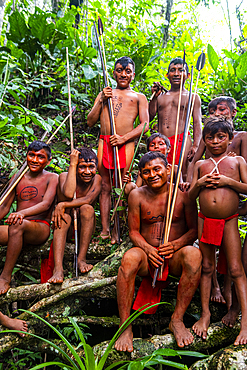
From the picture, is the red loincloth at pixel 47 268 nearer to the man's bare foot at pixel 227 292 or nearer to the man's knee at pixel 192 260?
the man's knee at pixel 192 260

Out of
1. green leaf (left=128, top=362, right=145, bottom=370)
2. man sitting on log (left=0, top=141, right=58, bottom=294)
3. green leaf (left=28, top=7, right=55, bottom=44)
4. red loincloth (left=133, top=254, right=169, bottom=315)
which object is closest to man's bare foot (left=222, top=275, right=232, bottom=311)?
red loincloth (left=133, top=254, right=169, bottom=315)

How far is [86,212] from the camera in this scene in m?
3.23

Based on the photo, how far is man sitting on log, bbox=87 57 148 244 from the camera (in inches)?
144

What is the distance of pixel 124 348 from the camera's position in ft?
7.45

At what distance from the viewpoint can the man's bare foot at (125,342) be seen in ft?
7.45

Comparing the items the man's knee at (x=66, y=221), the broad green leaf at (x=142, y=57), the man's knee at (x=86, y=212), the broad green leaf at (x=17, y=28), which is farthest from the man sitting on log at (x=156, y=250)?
the broad green leaf at (x=17, y=28)

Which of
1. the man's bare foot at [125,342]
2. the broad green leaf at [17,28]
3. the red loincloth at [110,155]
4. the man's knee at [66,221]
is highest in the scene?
the broad green leaf at [17,28]

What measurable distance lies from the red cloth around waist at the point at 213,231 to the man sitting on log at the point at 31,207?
5.67 ft

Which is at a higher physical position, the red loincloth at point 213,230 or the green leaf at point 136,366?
the red loincloth at point 213,230

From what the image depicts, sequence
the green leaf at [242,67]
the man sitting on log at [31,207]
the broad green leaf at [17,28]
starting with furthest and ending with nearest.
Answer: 1. the green leaf at [242,67]
2. the broad green leaf at [17,28]
3. the man sitting on log at [31,207]

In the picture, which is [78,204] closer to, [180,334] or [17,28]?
[180,334]

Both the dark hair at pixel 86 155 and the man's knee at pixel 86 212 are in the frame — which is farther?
the dark hair at pixel 86 155

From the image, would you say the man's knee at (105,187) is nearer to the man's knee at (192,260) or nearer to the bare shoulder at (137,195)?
the bare shoulder at (137,195)

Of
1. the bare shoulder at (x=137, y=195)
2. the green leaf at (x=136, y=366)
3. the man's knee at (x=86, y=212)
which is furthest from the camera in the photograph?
the man's knee at (x=86, y=212)
